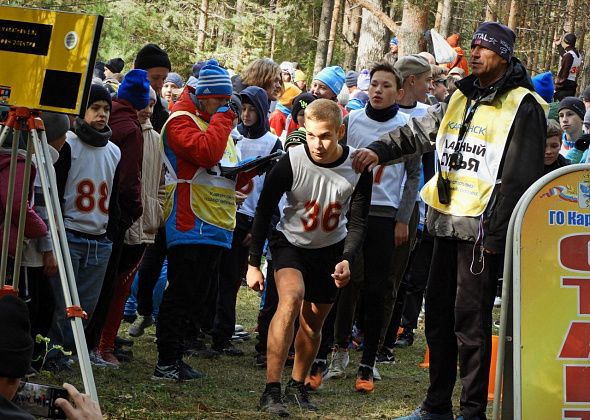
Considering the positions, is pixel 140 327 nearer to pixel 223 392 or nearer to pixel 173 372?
pixel 173 372

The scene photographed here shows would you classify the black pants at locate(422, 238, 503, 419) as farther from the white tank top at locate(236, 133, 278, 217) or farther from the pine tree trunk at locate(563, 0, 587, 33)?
the pine tree trunk at locate(563, 0, 587, 33)

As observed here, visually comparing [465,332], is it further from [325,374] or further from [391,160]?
[325,374]

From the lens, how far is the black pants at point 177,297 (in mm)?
7633

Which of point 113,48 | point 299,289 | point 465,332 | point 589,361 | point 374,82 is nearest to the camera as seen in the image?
point 589,361

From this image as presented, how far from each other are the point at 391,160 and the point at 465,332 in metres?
1.24

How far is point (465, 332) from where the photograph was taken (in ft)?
21.0

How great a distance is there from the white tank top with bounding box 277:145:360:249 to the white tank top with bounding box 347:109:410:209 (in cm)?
113

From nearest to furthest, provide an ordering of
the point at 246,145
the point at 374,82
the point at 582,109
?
the point at 374,82, the point at 246,145, the point at 582,109

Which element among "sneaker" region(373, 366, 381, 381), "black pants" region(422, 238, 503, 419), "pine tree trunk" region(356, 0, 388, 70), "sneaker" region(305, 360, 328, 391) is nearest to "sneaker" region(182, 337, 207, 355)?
"sneaker" region(305, 360, 328, 391)

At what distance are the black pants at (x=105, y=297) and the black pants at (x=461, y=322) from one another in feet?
8.02

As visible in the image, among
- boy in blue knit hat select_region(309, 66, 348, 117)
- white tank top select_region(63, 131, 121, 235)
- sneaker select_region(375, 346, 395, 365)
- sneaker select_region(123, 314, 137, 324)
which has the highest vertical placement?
boy in blue knit hat select_region(309, 66, 348, 117)

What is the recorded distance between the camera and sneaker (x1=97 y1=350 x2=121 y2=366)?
26.7 feet

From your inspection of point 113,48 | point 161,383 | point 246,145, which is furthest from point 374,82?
point 113,48

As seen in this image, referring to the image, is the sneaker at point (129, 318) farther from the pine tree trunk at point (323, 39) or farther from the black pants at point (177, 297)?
the pine tree trunk at point (323, 39)
